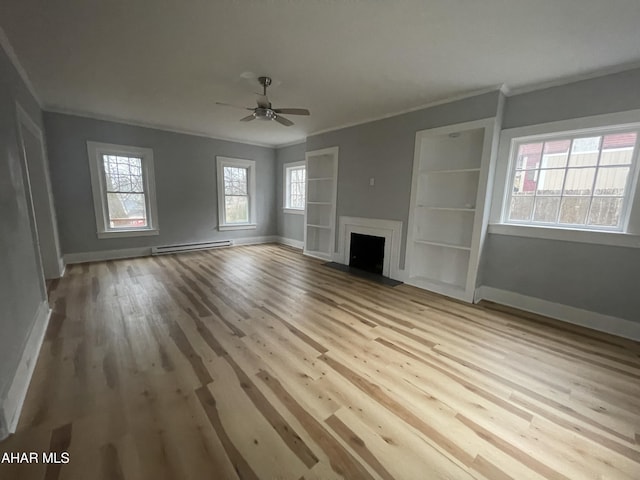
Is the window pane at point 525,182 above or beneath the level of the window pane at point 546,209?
above

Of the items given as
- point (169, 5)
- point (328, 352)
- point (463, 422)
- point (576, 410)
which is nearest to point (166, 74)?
point (169, 5)

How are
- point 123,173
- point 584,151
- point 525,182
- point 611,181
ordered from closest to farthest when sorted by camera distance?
point 611,181
point 584,151
point 525,182
point 123,173

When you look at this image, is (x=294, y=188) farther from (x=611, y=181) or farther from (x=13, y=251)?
(x=611, y=181)

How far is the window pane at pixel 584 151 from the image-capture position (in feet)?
8.97

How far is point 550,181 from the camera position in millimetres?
3012

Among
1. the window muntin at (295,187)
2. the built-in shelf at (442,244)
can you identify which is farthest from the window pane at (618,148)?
the window muntin at (295,187)

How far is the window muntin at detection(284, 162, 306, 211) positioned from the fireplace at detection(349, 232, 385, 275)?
2.07 m

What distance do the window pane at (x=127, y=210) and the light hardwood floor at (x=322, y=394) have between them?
2261 millimetres

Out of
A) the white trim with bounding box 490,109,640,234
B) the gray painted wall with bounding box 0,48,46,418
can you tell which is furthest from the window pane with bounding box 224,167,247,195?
the white trim with bounding box 490,109,640,234

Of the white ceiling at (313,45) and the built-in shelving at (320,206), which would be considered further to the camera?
the built-in shelving at (320,206)

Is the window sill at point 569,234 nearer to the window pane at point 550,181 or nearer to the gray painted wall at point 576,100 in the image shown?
the window pane at point 550,181

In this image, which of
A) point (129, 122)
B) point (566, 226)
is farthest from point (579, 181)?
point (129, 122)

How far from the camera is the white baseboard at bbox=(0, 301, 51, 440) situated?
Answer: 53.8 inches

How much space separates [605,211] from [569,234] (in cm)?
37
